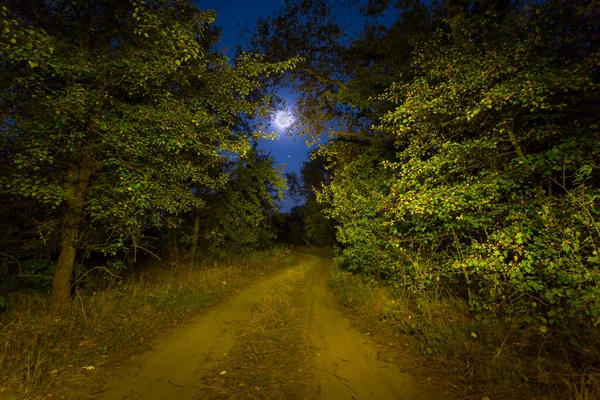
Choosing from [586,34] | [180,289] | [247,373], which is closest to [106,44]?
[180,289]

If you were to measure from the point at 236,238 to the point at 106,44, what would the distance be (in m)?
11.5

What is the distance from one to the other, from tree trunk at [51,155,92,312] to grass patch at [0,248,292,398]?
0.96 ft

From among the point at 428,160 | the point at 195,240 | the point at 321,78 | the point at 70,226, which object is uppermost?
the point at 321,78

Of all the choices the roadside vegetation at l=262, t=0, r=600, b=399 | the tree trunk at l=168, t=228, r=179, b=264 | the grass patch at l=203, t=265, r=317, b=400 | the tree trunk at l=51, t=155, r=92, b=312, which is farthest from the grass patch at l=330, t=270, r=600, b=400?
the tree trunk at l=168, t=228, r=179, b=264

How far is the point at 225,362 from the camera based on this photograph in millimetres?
5141

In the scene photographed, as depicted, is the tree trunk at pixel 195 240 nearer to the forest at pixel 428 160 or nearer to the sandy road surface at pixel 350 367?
the forest at pixel 428 160

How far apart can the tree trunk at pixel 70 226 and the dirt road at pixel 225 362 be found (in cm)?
286

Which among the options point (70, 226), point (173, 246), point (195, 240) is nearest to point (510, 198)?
point (70, 226)

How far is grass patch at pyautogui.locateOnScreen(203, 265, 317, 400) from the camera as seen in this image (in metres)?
4.18

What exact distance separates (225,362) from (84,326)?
3326 mm

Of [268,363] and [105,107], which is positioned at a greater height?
[105,107]

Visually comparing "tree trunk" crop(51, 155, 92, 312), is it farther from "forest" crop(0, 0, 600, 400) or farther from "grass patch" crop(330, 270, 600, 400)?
"grass patch" crop(330, 270, 600, 400)

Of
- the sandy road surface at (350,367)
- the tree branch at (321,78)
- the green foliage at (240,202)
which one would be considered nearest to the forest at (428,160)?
the sandy road surface at (350,367)

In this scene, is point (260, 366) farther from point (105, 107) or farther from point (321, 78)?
point (321, 78)
